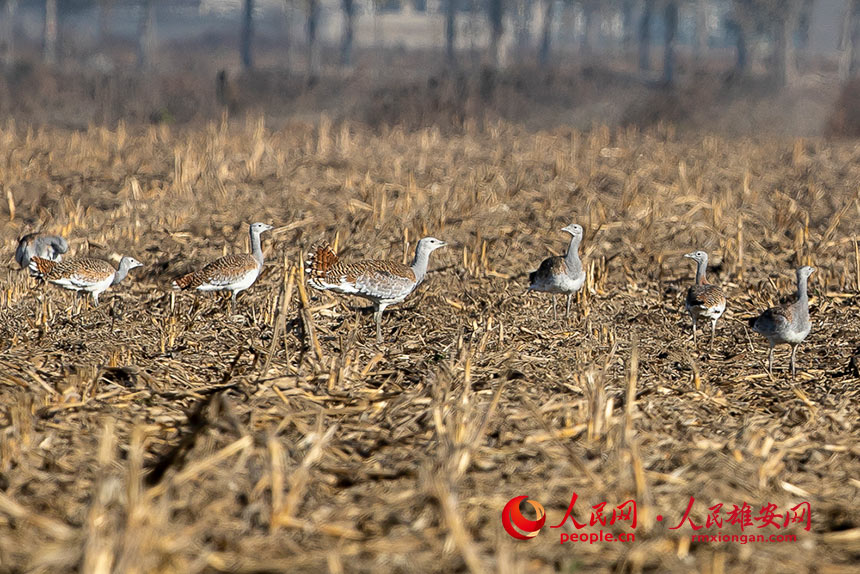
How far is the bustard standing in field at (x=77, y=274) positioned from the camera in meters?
10.7

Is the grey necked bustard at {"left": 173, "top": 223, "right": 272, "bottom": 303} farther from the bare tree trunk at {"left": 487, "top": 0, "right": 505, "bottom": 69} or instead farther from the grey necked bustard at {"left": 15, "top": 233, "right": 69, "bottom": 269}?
the bare tree trunk at {"left": 487, "top": 0, "right": 505, "bottom": 69}

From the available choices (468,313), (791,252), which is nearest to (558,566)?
(468,313)

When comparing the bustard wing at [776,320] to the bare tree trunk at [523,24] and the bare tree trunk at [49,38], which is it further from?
the bare tree trunk at [523,24]

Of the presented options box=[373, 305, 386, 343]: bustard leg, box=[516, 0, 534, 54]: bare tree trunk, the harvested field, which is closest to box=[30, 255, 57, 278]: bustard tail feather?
the harvested field

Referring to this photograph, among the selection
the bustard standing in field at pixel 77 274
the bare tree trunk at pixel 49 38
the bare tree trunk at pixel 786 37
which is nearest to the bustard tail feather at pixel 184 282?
the bustard standing in field at pixel 77 274

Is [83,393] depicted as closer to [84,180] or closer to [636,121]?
[84,180]

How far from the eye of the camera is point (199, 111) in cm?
3453

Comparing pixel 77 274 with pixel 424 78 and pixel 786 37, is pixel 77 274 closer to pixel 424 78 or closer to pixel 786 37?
pixel 424 78

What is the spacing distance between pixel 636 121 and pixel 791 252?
22504 mm

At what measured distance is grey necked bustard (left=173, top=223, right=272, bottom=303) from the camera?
10.6 metres

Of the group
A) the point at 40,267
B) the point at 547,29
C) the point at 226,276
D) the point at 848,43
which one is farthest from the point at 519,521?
the point at 848,43

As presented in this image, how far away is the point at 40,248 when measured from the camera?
12.2 m

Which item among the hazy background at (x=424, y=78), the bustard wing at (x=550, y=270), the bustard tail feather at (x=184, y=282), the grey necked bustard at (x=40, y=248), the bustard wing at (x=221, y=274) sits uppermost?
the bustard wing at (x=550, y=270)

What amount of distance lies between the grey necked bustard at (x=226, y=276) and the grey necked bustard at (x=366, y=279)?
0.82 metres
